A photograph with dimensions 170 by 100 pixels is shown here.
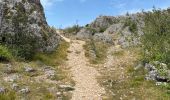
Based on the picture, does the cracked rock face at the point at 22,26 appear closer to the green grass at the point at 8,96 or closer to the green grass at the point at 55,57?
the green grass at the point at 55,57

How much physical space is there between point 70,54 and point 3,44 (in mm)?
7856

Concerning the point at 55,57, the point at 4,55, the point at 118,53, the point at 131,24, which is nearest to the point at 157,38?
the point at 118,53

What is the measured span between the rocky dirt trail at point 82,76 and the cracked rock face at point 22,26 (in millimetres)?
2798

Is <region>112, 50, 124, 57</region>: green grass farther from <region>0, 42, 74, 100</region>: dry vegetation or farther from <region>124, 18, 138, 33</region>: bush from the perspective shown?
<region>124, 18, 138, 33</region>: bush

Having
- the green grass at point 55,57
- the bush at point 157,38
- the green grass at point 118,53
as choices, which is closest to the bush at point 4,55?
the green grass at point 55,57

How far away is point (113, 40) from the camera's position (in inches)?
2016

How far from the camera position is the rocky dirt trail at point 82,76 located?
25531 millimetres

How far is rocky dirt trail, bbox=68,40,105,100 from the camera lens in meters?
25.5

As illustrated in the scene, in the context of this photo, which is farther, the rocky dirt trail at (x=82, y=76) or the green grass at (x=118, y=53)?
the green grass at (x=118, y=53)

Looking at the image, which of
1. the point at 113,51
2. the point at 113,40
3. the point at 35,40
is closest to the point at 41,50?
the point at 35,40

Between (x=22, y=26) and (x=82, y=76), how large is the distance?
31.0ft

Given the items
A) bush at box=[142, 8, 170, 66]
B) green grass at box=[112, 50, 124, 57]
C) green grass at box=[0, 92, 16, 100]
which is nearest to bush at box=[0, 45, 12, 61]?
green grass at box=[0, 92, 16, 100]

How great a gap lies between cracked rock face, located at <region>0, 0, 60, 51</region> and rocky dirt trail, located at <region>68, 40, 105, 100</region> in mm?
2798

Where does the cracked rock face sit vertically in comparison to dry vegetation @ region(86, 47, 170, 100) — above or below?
above
